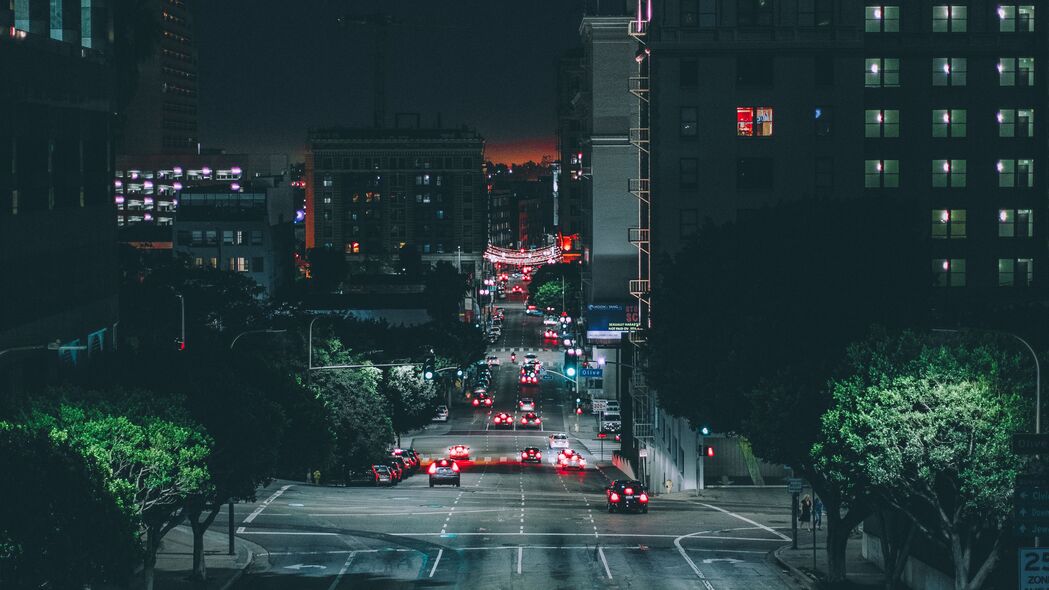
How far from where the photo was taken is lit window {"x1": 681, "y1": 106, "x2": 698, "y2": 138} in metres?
113

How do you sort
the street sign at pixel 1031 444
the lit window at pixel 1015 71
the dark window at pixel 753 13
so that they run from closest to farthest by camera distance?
the street sign at pixel 1031 444 < the dark window at pixel 753 13 < the lit window at pixel 1015 71

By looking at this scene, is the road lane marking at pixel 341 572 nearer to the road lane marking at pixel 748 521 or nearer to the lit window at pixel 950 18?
the road lane marking at pixel 748 521

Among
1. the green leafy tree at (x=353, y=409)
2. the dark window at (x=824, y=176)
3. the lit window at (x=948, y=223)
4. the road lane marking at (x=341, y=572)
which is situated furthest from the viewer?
the lit window at (x=948, y=223)

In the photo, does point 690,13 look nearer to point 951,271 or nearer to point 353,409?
point 951,271

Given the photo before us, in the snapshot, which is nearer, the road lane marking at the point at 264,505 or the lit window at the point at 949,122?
the road lane marking at the point at 264,505

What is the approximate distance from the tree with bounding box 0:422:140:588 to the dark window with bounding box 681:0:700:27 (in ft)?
258

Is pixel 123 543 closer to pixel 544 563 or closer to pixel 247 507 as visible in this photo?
pixel 544 563

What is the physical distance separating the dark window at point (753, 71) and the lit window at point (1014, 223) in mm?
23046

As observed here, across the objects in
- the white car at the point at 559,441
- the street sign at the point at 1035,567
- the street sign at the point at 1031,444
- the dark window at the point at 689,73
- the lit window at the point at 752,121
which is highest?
the dark window at the point at 689,73

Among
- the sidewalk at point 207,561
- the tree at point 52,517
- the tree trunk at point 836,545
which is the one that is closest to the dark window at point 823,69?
the sidewalk at point 207,561

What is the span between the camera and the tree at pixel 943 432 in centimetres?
4344

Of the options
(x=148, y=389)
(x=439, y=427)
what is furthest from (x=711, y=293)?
(x=439, y=427)

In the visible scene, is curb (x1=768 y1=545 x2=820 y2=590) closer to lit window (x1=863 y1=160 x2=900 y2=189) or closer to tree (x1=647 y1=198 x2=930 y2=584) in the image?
tree (x1=647 y1=198 x2=930 y2=584)

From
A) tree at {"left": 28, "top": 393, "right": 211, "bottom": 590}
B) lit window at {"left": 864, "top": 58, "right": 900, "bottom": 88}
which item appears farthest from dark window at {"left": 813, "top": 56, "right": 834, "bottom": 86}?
tree at {"left": 28, "top": 393, "right": 211, "bottom": 590}
